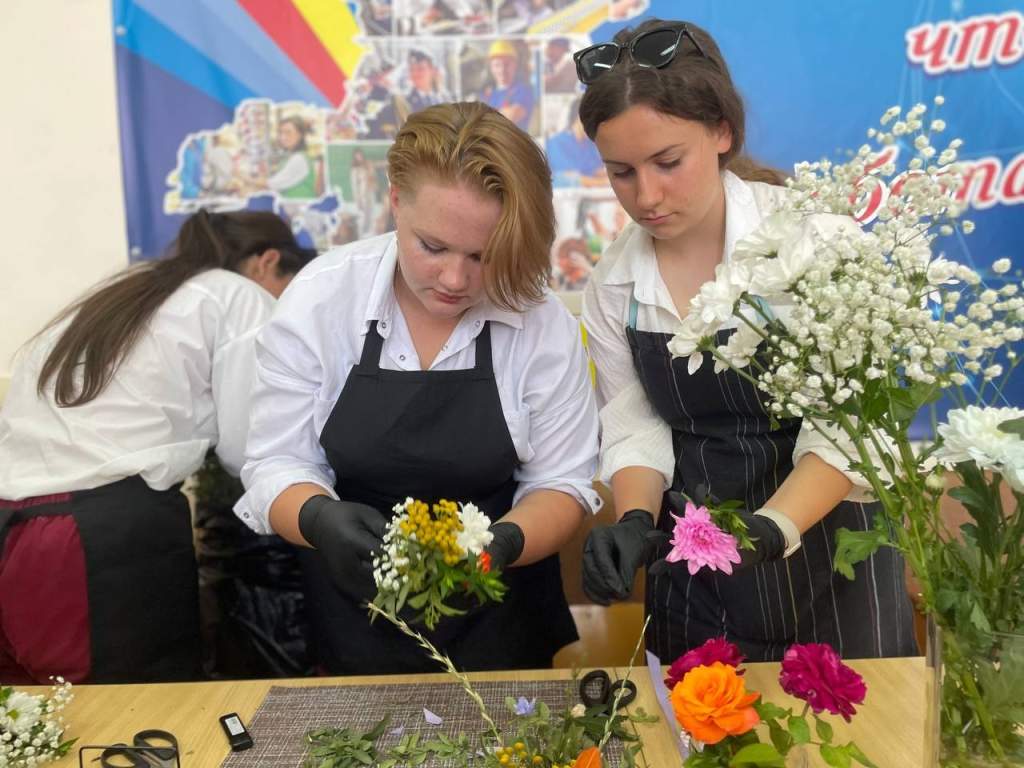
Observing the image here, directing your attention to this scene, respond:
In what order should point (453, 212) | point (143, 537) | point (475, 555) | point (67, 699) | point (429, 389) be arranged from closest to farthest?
point (475, 555) < point (67, 699) < point (453, 212) < point (429, 389) < point (143, 537)

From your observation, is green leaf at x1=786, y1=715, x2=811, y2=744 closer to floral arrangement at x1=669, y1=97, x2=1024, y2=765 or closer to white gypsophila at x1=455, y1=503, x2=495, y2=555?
floral arrangement at x1=669, y1=97, x2=1024, y2=765

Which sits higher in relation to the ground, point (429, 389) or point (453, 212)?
point (453, 212)

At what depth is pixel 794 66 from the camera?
2557 millimetres

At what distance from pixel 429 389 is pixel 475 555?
0.46 m

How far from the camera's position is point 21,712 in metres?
1.16

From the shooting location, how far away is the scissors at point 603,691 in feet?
4.05

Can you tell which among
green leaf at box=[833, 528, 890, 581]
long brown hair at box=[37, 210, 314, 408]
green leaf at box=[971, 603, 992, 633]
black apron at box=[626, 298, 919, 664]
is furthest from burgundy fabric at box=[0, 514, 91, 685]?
green leaf at box=[971, 603, 992, 633]

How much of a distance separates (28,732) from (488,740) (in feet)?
1.90

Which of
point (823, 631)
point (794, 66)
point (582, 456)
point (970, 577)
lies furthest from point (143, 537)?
point (794, 66)

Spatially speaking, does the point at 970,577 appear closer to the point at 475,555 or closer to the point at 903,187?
the point at 903,187

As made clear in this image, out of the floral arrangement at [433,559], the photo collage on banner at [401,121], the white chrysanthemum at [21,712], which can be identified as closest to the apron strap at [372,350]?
the floral arrangement at [433,559]

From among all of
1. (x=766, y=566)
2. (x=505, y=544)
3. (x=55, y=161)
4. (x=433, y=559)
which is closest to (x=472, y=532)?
(x=433, y=559)

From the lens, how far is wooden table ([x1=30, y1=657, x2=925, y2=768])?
3.79 feet

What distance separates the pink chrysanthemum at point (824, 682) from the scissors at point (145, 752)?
0.77 meters
